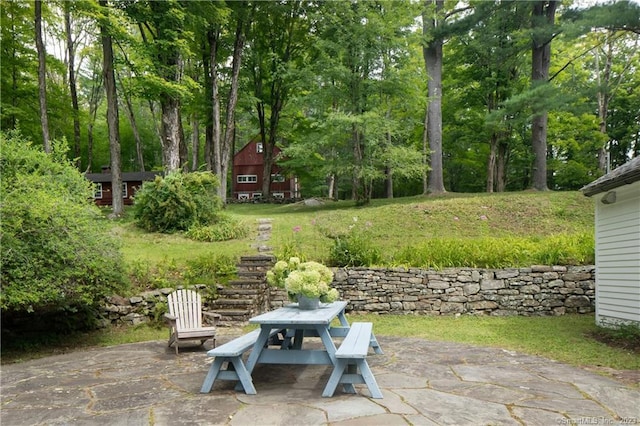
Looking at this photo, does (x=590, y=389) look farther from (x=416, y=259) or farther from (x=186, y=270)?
(x=186, y=270)

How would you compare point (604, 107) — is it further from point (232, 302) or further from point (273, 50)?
point (232, 302)

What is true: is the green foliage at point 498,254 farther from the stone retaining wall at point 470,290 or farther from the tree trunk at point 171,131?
the tree trunk at point 171,131

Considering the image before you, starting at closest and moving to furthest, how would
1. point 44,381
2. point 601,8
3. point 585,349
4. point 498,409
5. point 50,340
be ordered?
point 498,409
point 44,381
point 585,349
point 50,340
point 601,8

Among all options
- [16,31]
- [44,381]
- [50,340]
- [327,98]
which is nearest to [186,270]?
[50,340]

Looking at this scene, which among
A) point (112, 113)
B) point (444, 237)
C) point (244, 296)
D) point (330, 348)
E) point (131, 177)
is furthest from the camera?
point (131, 177)

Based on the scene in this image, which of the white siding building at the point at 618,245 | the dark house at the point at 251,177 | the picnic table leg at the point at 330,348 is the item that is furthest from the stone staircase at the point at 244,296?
the dark house at the point at 251,177

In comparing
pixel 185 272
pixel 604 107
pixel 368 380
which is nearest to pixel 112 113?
Answer: pixel 185 272

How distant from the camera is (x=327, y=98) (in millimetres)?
16375

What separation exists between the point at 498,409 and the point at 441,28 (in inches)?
639

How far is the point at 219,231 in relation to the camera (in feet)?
39.5

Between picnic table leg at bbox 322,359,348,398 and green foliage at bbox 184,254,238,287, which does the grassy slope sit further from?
picnic table leg at bbox 322,359,348,398

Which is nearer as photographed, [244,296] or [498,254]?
[244,296]

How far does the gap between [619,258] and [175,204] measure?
10.7m

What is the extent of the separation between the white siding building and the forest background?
5.87 metres
